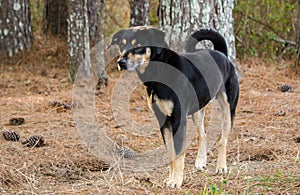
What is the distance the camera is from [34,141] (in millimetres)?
5242

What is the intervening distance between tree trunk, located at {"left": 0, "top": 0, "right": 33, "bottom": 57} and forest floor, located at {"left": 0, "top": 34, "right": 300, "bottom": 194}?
488 mm

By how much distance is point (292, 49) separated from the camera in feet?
36.5

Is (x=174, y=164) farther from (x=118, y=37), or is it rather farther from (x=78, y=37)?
(x=78, y=37)

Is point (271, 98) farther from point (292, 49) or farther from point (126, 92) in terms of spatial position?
point (292, 49)

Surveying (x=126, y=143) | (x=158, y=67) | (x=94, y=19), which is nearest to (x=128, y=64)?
(x=158, y=67)

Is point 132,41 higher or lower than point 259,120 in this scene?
higher

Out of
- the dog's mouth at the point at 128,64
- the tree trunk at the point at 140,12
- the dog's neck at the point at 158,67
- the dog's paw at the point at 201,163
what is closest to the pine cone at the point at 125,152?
the dog's paw at the point at 201,163

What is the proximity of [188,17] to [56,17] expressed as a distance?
519cm

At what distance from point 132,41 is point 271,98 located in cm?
383

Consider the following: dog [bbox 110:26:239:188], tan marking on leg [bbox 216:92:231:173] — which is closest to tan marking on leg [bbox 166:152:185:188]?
dog [bbox 110:26:239:188]

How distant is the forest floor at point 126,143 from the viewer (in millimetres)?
3926

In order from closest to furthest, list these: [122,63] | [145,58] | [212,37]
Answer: [122,63], [145,58], [212,37]

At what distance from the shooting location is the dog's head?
13.0ft

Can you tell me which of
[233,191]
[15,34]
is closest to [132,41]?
[233,191]
